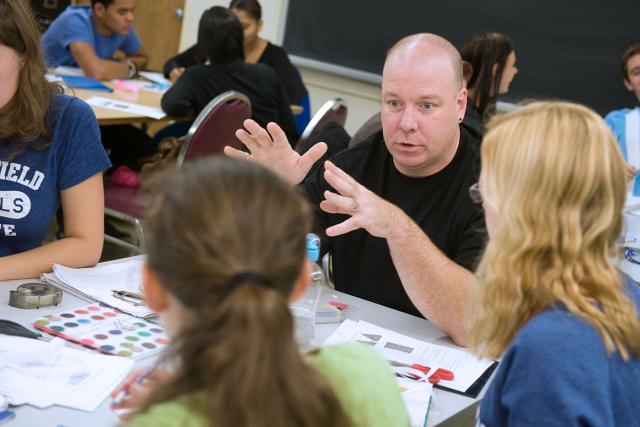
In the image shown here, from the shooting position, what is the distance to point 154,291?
2.97 feet

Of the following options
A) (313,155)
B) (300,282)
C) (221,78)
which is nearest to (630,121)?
(221,78)

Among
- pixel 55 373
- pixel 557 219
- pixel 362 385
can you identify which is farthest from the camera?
pixel 55 373

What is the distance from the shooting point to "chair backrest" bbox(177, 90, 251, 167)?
342 centimetres

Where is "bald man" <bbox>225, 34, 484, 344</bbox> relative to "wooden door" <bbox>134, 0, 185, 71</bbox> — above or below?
above

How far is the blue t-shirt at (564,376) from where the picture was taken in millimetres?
1134

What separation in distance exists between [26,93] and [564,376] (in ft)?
4.65

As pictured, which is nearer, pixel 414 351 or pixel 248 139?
pixel 414 351

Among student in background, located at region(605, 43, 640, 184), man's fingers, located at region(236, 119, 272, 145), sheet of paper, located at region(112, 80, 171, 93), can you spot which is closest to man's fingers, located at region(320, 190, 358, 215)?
man's fingers, located at region(236, 119, 272, 145)

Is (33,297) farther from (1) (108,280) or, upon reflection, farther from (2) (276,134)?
(2) (276,134)

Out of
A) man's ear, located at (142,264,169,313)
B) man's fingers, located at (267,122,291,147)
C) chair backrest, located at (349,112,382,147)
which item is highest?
man's ear, located at (142,264,169,313)

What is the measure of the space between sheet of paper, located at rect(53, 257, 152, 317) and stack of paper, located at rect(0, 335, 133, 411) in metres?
0.25

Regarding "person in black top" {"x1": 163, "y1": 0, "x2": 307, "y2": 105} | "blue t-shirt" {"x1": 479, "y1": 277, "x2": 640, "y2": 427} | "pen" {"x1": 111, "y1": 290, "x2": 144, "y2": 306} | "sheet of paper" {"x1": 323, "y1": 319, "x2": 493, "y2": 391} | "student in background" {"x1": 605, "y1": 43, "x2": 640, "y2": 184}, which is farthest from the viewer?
"person in black top" {"x1": 163, "y1": 0, "x2": 307, "y2": 105}

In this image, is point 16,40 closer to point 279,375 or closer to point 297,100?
point 279,375

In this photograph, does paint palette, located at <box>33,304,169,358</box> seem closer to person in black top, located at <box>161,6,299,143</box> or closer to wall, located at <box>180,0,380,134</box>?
person in black top, located at <box>161,6,299,143</box>
